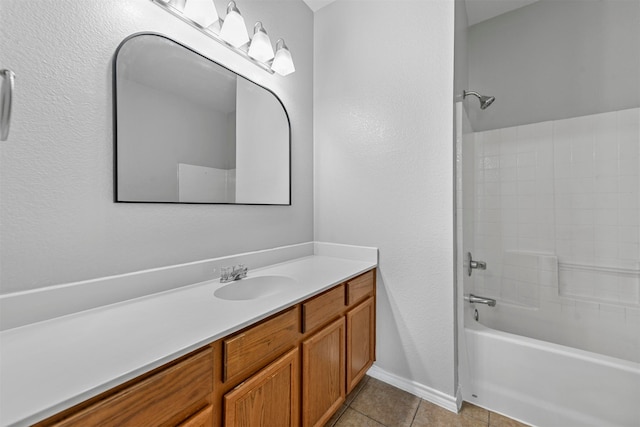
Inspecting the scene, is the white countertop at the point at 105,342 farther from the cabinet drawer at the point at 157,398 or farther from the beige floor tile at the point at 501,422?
the beige floor tile at the point at 501,422

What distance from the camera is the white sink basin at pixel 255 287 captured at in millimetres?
1219

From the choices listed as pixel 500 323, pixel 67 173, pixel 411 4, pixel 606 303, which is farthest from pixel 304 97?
pixel 606 303

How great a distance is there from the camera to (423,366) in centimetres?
157

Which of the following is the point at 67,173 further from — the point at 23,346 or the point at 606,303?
the point at 606,303

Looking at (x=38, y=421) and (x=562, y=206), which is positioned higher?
(x=562, y=206)

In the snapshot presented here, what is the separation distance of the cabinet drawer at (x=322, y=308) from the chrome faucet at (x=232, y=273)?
416 mm

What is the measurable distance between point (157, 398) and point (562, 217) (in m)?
2.60

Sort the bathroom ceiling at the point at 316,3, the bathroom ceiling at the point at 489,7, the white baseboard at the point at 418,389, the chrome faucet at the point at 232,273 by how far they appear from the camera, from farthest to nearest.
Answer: the bathroom ceiling at the point at 489,7 → the bathroom ceiling at the point at 316,3 → the white baseboard at the point at 418,389 → the chrome faucet at the point at 232,273

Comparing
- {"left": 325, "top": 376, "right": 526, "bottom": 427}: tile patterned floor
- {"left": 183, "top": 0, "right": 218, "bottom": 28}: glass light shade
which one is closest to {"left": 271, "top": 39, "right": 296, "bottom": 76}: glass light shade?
{"left": 183, "top": 0, "right": 218, "bottom": 28}: glass light shade

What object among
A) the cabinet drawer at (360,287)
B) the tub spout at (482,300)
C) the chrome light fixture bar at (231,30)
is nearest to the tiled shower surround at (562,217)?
the tub spout at (482,300)

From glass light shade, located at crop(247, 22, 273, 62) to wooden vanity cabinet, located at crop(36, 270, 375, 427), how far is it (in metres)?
1.35

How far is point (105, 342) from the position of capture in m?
0.69

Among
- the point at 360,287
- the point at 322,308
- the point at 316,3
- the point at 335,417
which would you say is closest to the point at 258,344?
the point at 322,308

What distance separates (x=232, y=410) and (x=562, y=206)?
8.11 feet
